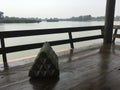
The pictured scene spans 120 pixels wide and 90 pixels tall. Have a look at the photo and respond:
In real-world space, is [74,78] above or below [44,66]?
below

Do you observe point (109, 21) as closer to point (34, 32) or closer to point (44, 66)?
point (34, 32)

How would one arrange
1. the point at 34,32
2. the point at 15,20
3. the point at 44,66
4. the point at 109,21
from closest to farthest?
the point at 44,66 → the point at 34,32 → the point at 15,20 → the point at 109,21

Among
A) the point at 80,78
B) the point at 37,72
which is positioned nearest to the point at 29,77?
the point at 37,72

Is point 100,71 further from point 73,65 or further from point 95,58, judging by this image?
point 95,58

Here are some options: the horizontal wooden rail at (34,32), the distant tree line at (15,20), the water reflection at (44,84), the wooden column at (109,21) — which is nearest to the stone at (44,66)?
the water reflection at (44,84)

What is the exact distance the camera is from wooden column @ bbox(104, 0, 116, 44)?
6.56m

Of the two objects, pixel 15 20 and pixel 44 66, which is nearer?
pixel 44 66

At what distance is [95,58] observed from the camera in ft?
14.5

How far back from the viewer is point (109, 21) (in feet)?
22.0

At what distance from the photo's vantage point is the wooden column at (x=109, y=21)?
258 inches

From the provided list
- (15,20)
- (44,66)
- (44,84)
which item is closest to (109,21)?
(15,20)

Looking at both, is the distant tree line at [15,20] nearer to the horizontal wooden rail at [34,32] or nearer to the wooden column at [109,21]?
the horizontal wooden rail at [34,32]

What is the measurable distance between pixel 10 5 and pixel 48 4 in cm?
215

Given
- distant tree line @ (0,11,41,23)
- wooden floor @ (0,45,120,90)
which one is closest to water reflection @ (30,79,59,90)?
wooden floor @ (0,45,120,90)
